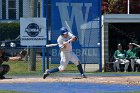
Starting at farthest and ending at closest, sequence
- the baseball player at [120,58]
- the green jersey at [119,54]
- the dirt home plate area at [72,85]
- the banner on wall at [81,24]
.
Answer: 1. the green jersey at [119,54]
2. the baseball player at [120,58]
3. the banner on wall at [81,24]
4. the dirt home plate area at [72,85]

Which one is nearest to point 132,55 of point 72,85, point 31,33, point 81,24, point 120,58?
point 120,58

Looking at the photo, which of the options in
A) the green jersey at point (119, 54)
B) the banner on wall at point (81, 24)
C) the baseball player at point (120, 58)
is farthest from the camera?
the green jersey at point (119, 54)

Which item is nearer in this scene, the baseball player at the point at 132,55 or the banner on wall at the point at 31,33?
the banner on wall at the point at 31,33

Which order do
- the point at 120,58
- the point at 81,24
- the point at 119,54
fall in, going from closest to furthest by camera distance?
the point at 81,24 < the point at 120,58 < the point at 119,54

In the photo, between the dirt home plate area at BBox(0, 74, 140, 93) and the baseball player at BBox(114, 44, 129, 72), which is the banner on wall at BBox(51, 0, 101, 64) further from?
the dirt home plate area at BBox(0, 74, 140, 93)

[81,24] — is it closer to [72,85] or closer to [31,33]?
[31,33]

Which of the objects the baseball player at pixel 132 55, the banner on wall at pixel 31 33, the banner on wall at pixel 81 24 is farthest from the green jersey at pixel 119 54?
the banner on wall at pixel 31 33

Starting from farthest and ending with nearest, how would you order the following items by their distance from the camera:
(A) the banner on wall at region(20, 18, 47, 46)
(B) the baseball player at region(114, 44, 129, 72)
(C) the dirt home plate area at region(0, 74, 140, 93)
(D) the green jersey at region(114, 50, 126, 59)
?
(D) the green jersey at region(114, 50, 126, 59) → (B) the baseball player at region(114, 44, 129, 72) → (A) the banner on wall at region(20, 18, 47, 46) → (C) the dirt home plate area at region(0, 74, 140, 93)

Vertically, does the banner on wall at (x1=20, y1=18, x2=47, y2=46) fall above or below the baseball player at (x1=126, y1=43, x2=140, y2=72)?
above

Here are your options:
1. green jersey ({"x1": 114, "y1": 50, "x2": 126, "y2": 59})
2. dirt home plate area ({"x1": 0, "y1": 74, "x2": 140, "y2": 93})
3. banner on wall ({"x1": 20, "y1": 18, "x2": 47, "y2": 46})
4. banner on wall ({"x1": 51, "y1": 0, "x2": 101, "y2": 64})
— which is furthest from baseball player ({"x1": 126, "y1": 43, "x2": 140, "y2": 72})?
dirt home plate area ({"x1": 0, "y1": 74, "x2": 140, "y2": 93})

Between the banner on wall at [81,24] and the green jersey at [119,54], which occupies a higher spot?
the banner on wall at [81,24]

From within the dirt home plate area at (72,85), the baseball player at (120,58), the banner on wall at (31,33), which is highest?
the banner on wall at (31,33)

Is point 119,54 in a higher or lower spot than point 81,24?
lower

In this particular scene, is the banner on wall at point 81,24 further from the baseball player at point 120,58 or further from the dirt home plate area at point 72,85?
the dirt home plate area at point 72,85
